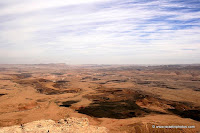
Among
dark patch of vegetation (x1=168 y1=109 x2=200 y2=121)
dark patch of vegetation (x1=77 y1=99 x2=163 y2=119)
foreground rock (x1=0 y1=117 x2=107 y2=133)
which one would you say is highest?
foreground rock (x1=0 y1=117 x2=107 y2=133)

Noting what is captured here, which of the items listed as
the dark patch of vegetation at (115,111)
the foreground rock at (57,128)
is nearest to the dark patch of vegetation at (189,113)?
the dark patch of vegetation at (115,111)

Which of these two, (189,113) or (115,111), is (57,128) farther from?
(189,113)

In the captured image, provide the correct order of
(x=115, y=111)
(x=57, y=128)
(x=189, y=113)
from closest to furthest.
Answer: (x=57, y=128)
(x=189, y=113)
(x=115, y=111)

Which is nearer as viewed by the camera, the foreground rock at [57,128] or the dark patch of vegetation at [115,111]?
the foreground rock at [57,128]

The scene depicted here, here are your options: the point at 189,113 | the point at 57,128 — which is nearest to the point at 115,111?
the point at 57,128

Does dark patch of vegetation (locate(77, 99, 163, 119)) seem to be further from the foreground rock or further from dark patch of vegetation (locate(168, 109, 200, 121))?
the foreground rock

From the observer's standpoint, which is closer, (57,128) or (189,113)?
(57,128)

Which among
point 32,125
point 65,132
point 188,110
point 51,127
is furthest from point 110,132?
point 188,110

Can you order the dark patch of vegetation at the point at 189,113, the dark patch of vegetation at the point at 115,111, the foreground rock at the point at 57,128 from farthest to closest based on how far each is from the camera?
1. the dark patch of vegetation at the point at 115,111
2. the dark patch of vegetation at the point at 189,113
3. the foreground rock at the point at 57,128

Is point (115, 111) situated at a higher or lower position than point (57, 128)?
lower

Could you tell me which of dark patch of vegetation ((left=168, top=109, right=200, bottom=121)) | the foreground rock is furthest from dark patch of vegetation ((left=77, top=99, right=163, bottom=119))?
the foreground rock

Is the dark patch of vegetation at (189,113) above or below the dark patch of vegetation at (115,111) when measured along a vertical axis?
below

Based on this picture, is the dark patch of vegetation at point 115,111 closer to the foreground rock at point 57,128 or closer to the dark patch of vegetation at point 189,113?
the dark patch of vegetation at point 189,113

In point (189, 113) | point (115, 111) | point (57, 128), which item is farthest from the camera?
point (115, 111)
